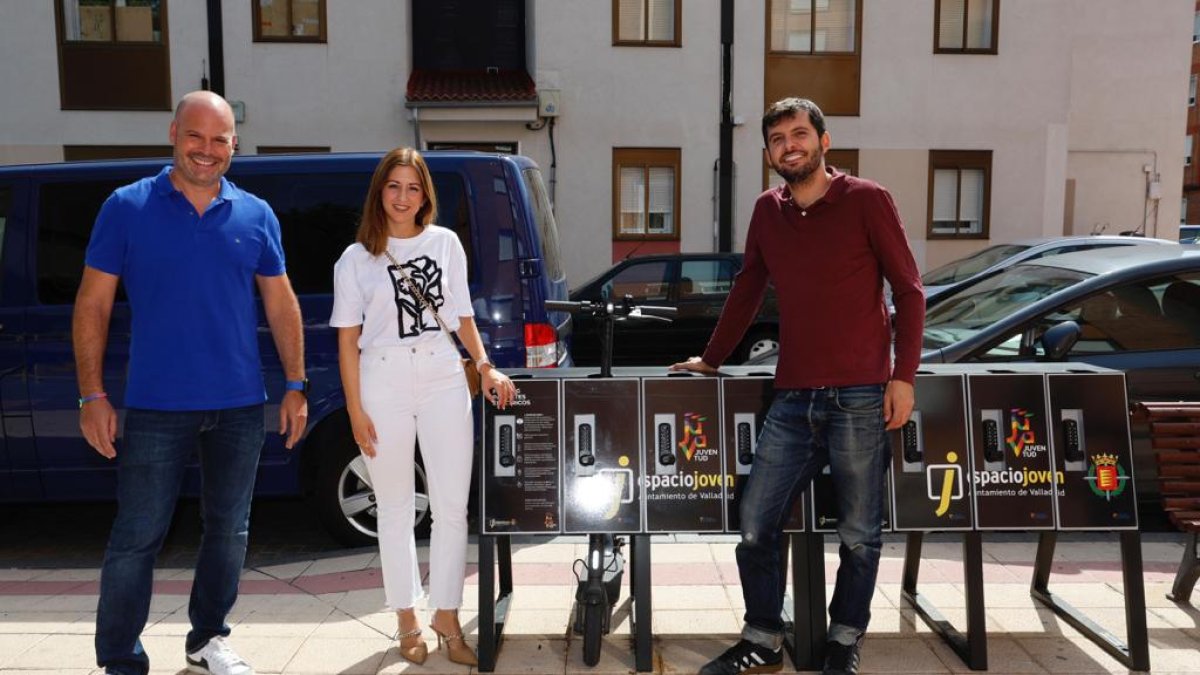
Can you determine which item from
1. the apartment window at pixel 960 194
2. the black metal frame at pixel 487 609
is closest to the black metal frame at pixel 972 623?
the black metal frame at pixel 487 609

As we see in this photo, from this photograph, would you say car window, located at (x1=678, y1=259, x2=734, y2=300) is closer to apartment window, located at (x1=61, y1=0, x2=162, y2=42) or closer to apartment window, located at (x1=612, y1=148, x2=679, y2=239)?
apartment window, located at (x1=612, y1=148, x2=679, y2=239)

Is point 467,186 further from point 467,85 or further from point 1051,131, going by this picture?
point 1051,131

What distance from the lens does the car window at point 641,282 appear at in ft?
38.4

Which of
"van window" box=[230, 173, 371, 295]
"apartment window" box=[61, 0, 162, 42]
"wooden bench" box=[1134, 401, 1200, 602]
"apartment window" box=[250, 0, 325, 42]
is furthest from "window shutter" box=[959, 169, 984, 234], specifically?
"van window" box=[230, 173, 371, 295]

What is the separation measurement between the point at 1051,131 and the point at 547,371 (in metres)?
15.7

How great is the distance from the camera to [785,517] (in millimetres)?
3666

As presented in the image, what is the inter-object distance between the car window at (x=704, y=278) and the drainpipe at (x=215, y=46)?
8558 mm

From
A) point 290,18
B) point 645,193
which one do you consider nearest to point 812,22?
point 645,193

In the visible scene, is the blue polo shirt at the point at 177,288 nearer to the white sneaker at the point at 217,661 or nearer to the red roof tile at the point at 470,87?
the white sneaker at the point at 217,661

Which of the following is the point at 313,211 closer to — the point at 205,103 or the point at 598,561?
the point at 205,103

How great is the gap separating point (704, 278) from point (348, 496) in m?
7.08

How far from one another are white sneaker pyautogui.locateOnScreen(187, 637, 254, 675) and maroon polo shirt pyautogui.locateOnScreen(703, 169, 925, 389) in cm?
228

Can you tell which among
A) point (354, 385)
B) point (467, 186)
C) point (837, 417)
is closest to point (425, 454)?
point (354, 385)

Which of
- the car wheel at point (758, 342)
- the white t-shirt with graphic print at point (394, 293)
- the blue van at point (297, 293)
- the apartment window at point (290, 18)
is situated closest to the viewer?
the white t-shirt with graphic print at point (394, 293)
